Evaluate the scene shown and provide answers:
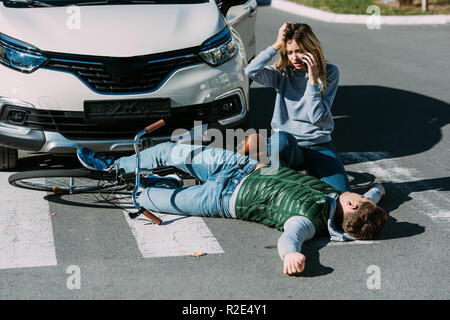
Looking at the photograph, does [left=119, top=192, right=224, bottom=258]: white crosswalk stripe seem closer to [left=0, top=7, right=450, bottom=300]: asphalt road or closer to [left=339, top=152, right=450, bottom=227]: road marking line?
[left=0, top=7, right=450, bottom=300]: asphalt road

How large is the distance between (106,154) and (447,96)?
4.94 meters

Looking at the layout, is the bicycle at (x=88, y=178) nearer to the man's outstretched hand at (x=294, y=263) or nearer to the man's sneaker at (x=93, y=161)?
the man's sneaker at (x=93, y=161)

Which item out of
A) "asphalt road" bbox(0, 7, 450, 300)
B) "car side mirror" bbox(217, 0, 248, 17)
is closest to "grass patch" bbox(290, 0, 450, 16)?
"asphalt road" bbox(0, 7, 450, 300)

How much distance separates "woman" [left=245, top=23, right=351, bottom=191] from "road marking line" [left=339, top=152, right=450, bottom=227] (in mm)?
644

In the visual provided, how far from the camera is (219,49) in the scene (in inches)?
274

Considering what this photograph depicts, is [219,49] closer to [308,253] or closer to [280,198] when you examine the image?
[280,198]

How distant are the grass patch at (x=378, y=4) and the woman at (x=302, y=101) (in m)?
11.0

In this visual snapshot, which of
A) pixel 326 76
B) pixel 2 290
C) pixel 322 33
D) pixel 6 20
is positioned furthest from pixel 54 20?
pixel 322 33

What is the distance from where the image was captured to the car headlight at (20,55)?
6.49 m

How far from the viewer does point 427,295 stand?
477 centimetres

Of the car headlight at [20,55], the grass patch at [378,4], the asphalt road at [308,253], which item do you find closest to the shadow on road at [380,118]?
the asphalt road at [308,253]

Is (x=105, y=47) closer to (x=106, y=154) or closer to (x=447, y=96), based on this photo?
(x=106, y=154)

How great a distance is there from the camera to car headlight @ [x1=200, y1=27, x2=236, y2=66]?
6.85 m

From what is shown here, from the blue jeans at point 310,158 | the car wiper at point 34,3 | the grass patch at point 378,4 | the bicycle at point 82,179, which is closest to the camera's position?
the bicycle at point 82,179
